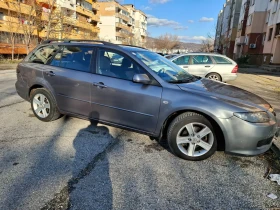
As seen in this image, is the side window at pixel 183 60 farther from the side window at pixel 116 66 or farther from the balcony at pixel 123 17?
the balcony at pixel 123 17

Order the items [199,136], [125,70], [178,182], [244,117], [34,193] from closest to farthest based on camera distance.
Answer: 1. [34,193]
2. [178,182]
3. [244,117]
4. [199,136]
5. [125,70]

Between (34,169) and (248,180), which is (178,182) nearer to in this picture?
(248,180)

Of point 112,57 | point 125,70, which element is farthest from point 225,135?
point 112,57

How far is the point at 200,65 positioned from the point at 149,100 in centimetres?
720

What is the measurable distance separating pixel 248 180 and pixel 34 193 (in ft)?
8.53

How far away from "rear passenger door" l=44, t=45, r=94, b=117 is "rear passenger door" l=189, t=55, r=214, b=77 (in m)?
6.74

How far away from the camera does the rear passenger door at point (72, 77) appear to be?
3.80 metres

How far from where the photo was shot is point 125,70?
3.56 meters

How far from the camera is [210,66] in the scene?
9703 millimetres

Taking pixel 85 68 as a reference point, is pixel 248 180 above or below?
below

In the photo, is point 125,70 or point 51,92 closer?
point 125,70

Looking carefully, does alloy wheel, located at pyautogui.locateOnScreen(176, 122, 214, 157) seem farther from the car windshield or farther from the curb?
the curb

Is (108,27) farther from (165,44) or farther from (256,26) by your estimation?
(256,26)

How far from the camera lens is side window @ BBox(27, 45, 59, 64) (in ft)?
14.2
